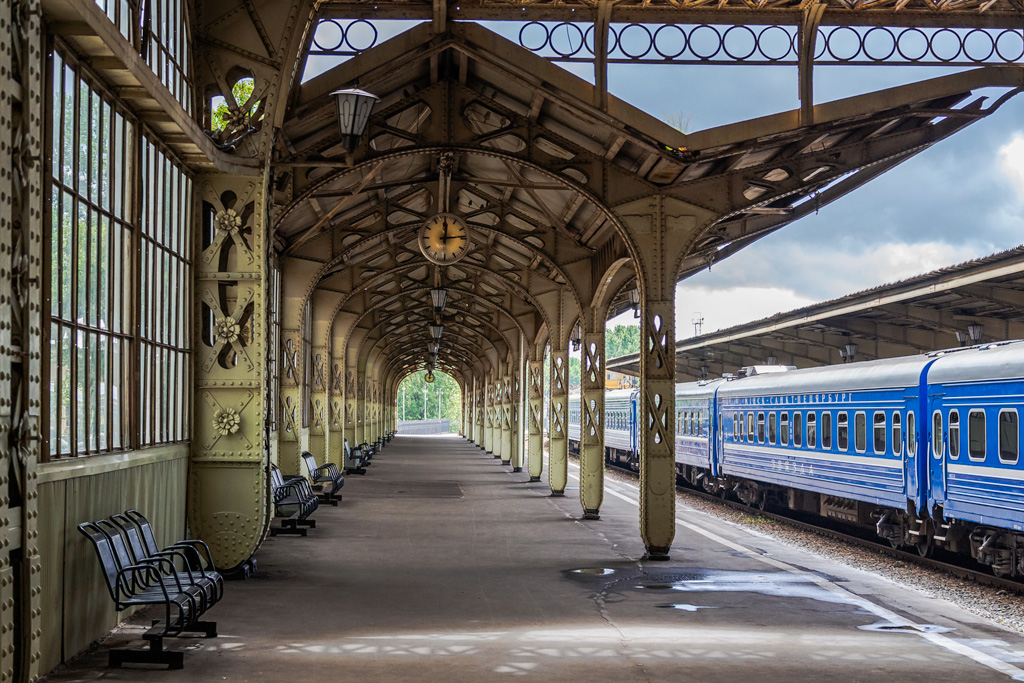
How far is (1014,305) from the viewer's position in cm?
1877

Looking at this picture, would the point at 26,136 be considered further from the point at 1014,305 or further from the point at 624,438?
the point at 624,438

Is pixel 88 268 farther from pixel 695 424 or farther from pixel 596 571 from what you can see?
pixel 695 424

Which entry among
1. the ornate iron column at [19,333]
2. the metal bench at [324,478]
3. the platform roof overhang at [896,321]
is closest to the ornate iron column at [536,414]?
the platform roof overhang at [896,321]

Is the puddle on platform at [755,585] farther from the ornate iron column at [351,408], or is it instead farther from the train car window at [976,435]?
the ornate iron column at [351,408]

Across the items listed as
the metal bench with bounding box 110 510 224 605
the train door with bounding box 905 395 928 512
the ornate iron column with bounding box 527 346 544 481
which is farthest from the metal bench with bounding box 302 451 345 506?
the metal bench with bounding box 110 510 224 605

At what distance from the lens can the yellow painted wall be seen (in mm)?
6934

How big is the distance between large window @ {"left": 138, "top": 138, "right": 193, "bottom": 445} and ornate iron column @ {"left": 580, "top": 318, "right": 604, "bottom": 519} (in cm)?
942

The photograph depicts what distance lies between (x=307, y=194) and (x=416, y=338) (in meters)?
36.8

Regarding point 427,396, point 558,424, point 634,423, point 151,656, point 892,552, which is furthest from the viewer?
point 427,396

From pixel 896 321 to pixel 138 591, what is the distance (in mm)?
21805

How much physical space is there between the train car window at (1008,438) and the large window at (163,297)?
356 inches

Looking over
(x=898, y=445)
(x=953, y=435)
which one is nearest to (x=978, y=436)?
(x=953, y=435)

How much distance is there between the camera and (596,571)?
12.6 metres

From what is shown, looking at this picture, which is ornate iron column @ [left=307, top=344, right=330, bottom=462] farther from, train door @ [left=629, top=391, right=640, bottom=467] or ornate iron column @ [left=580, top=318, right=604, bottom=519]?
train door @ [left=629, top=391, right=640, bottom=467]
